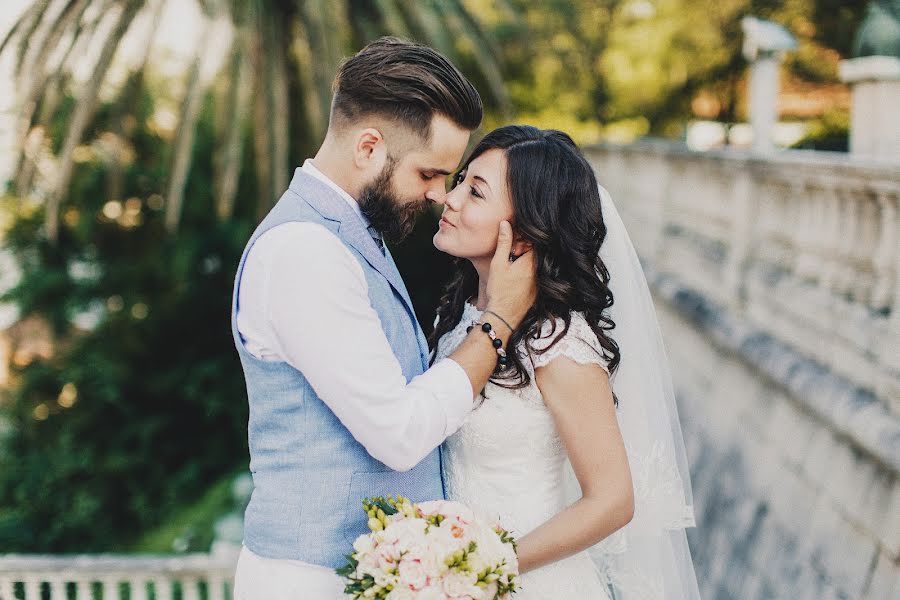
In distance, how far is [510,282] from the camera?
2.04 metres

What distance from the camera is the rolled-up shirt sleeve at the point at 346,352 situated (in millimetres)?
1695

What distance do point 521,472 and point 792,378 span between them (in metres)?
2.20

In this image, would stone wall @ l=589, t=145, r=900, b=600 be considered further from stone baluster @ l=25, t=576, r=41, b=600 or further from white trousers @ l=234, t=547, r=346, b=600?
stone baluster @ l=25, t=576, r=41, b=600

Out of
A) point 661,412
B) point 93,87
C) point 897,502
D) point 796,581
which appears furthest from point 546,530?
point 93,87

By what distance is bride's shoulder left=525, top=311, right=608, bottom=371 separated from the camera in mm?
2082

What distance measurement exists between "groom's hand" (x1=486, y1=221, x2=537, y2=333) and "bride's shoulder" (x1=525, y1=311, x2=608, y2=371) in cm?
8

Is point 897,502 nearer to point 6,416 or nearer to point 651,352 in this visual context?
point 651,352

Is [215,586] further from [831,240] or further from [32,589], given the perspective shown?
[831,240]

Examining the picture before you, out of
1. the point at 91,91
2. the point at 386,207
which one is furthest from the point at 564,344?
the point at 91,91

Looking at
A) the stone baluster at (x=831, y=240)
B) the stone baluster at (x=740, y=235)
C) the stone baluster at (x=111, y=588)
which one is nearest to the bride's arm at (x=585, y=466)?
the stone baluster at (x=831, y=240)

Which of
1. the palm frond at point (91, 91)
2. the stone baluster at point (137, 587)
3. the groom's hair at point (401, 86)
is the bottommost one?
the stone baluster at point (137, 587)

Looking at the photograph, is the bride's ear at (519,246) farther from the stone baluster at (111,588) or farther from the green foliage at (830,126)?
the green foliage at (830,126)

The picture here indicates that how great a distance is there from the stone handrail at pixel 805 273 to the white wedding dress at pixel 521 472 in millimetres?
1363

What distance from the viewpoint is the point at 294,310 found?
1709mm
